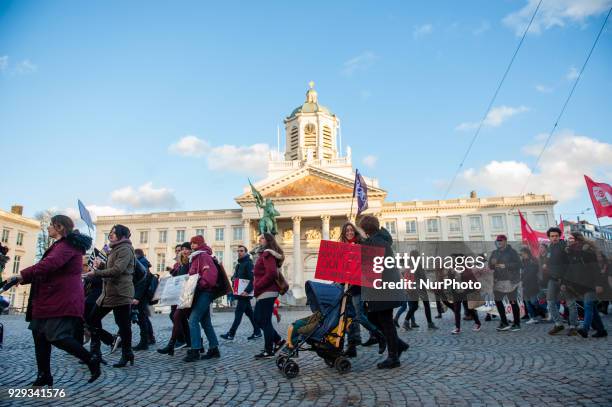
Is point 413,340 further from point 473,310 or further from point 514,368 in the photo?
point 514,368

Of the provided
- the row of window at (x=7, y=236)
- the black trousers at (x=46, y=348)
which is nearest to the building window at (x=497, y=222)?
the black trousers at (x=46, y=348)

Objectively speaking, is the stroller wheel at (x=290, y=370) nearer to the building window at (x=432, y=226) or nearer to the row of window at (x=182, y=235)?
the row of window at (x=182, y=235)

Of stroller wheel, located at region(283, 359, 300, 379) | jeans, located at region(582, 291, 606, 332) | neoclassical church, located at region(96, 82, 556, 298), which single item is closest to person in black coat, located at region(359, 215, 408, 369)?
stroller wheel, located at region(283, 359, 300, 379)

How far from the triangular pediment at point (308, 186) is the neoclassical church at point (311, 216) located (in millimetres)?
113

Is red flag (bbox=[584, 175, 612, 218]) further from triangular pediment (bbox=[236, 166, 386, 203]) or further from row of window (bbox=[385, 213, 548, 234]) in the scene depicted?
row of window (bbox=[385, 213, 548, 234])

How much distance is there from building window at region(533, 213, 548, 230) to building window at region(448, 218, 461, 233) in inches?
336

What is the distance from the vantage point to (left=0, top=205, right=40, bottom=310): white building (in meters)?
45.0

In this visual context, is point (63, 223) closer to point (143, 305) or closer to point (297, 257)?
point (143, 305)

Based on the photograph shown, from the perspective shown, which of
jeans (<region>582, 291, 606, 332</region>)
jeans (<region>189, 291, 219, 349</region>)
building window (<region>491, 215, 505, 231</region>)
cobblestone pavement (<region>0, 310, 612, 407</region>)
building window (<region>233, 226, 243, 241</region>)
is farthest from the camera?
building window (<region>233, 226, 243, 241</region>)

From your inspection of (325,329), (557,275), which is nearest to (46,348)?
(325,329)

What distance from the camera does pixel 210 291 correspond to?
Result: 6449 mm

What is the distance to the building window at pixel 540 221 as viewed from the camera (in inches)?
1944

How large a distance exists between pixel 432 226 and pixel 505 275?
1739 inches

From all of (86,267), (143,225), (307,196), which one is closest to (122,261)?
(86,267)
